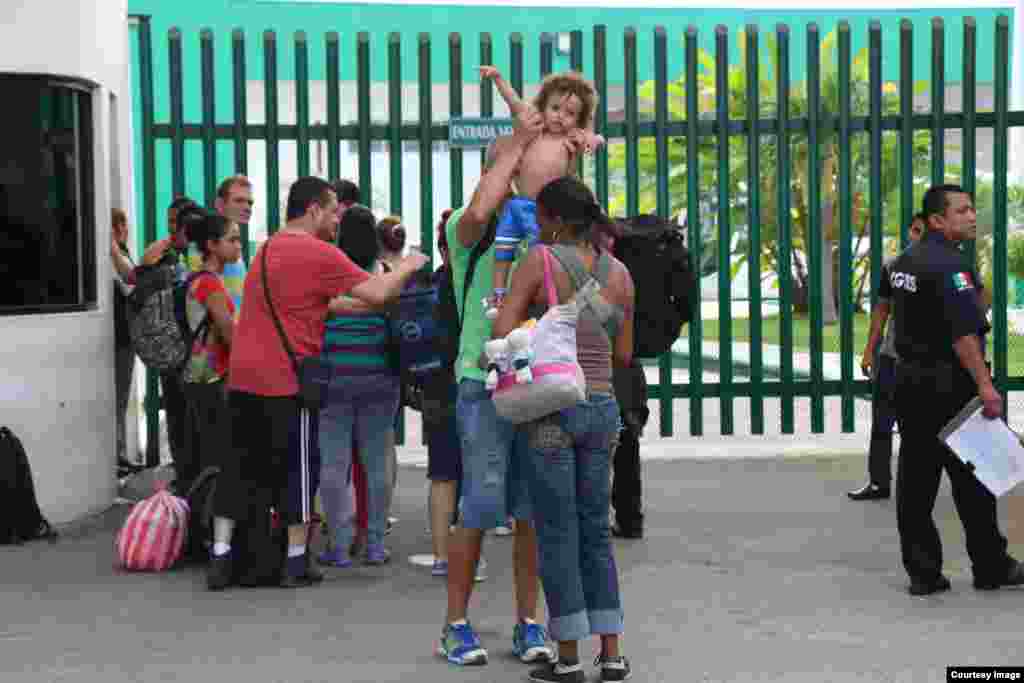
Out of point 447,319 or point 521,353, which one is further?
point 447,319

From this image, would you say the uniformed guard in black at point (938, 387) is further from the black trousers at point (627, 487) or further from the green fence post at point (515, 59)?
the green fence post at point (515, 59)

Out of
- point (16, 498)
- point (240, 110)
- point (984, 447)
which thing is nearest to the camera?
point (984, 447)

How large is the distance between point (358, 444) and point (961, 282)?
281 centimetres

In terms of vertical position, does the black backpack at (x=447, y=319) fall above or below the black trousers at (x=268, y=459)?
above

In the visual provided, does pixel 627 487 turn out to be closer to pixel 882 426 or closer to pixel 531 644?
pixel 882 426

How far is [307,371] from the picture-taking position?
7.86m

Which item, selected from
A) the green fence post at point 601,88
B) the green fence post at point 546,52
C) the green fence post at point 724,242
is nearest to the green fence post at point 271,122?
the green fence post at point 546,52

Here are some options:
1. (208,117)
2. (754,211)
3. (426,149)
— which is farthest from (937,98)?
(208,117)

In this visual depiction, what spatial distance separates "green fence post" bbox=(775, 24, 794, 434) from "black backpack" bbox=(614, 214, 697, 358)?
12.1ft

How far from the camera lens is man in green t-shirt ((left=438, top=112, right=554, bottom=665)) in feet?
21.0

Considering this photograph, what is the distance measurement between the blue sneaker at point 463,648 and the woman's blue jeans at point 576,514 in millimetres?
400

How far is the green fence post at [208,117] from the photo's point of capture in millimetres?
11820

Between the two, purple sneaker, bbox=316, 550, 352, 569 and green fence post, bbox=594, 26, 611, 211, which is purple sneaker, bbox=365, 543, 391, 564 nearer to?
purple sneaker, bbox=316, 550, 352, 569

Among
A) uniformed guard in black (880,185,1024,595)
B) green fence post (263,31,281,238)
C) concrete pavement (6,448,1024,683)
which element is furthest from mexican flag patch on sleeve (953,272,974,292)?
green fence post (263,31,281,238)
